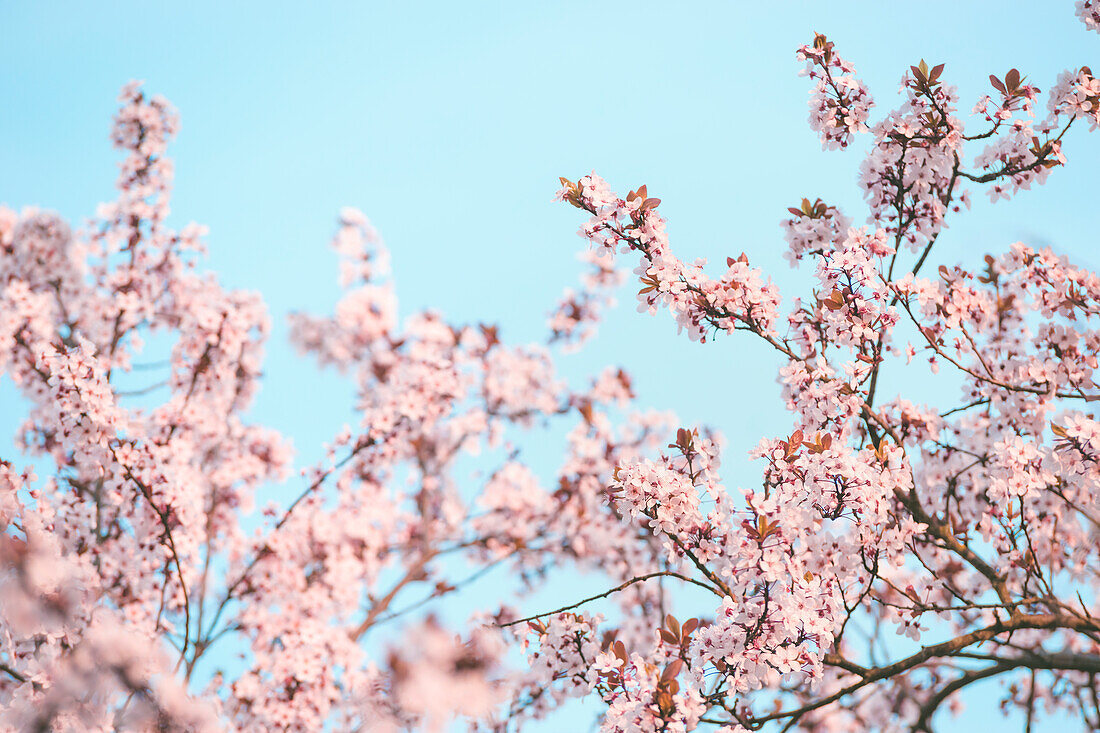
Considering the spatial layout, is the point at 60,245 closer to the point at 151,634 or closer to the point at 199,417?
the point at 199,417

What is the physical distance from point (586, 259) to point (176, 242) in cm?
513

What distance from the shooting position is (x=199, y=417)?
8.28m

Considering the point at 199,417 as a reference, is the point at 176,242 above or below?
above

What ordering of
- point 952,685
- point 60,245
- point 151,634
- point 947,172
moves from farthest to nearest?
point 60,245 → point 151,634 → point 947,172 → point 952,685

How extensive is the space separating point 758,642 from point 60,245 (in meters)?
8.48

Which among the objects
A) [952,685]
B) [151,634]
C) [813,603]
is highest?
[952,685]

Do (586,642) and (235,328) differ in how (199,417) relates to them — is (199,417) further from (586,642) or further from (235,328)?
Result: (586,642)

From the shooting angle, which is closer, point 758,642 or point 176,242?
point 758,642

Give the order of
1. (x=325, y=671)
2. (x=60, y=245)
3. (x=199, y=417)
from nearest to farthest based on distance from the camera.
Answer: (x=325, y=671) → (x=199, y=417) → (x=60, y=245)

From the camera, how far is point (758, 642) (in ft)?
12.2

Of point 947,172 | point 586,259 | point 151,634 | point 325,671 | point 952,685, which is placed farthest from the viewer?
point 586,259

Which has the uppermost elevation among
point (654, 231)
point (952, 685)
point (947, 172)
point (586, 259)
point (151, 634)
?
point (586, 259)

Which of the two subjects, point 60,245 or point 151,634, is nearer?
point 151,634

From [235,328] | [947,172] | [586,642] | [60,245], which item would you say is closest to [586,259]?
[235,328]
